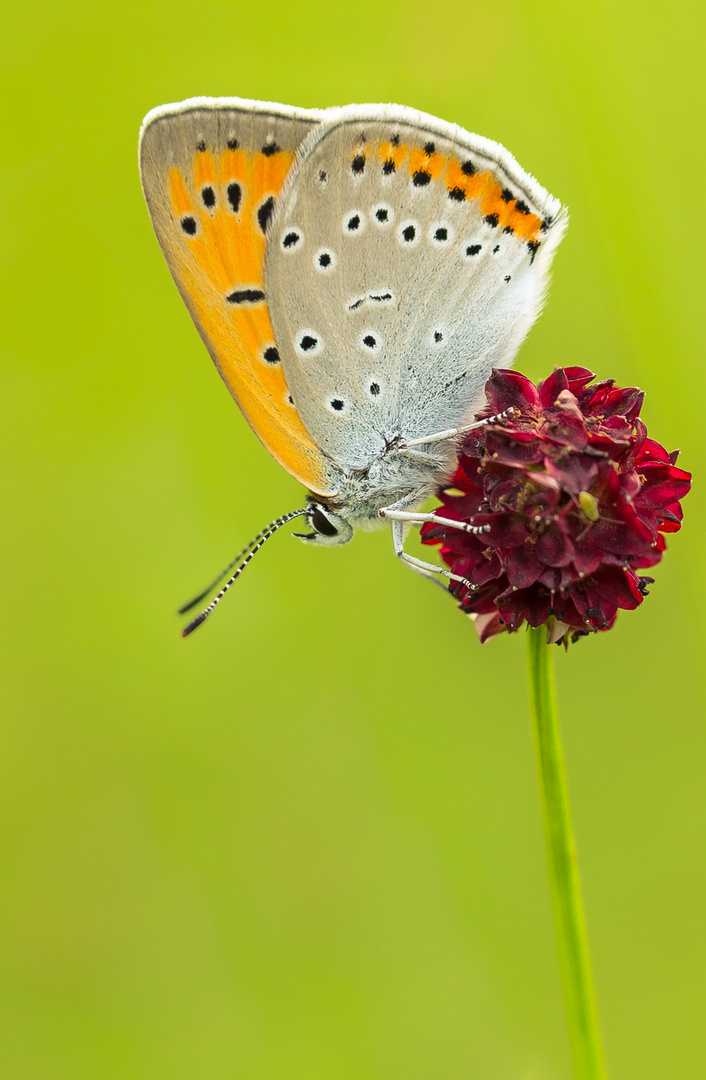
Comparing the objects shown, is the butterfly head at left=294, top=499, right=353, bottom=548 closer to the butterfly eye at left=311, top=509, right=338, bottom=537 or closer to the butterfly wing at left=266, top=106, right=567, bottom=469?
the butterfly eye at left=311, top=509, right=338, bottom=537

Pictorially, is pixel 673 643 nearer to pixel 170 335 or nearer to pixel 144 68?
pixel 170 335

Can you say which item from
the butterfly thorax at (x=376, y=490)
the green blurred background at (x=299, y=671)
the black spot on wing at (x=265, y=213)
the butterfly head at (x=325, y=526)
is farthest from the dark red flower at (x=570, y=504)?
the green blurred background at (x=299, y=671)

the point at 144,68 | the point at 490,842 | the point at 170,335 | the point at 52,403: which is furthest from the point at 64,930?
the point at 144,68

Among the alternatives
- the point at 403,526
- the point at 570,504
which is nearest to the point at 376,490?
the point at 403,526

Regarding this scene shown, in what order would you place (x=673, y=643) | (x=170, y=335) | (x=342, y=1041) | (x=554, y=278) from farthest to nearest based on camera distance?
1. (x=170, y=335)
2. (x=554, y=278)
3. (x=673, y=643)
4. (x=342, y=1041)

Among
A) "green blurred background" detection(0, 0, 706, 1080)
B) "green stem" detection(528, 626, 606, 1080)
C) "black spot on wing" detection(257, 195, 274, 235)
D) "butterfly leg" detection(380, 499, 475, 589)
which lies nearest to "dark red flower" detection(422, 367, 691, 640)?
"green stem" detection(528, 626, 606, 1080)

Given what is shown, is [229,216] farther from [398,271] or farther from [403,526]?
[403,526]
